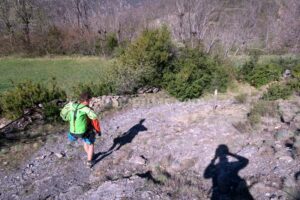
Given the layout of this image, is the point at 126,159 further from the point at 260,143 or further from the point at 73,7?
the point at 73,7

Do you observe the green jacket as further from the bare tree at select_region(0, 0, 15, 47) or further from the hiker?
the bare tree at select_region(0, 0, 15, 47)

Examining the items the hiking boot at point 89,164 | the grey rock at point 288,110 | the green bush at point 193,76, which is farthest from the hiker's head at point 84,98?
the green bush at point 193,76

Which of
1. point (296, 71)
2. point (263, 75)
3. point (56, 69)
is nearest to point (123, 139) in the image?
point (263, 75)

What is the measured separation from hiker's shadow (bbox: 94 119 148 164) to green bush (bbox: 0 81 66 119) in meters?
3.37

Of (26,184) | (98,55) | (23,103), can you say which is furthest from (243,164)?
(98,55)

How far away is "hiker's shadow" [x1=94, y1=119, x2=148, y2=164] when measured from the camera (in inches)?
320

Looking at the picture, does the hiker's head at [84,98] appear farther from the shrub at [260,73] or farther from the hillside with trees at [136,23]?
the hillside with trees at [136,23]

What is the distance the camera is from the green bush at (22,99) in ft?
34.5

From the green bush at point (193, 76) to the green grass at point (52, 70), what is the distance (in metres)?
5.97

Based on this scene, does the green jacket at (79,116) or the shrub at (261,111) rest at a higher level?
the green jacket at (79,116)

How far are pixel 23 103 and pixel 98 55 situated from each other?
22.8 m

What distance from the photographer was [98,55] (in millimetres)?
33000

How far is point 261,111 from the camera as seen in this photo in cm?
1078

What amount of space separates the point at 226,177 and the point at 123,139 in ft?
10.4
